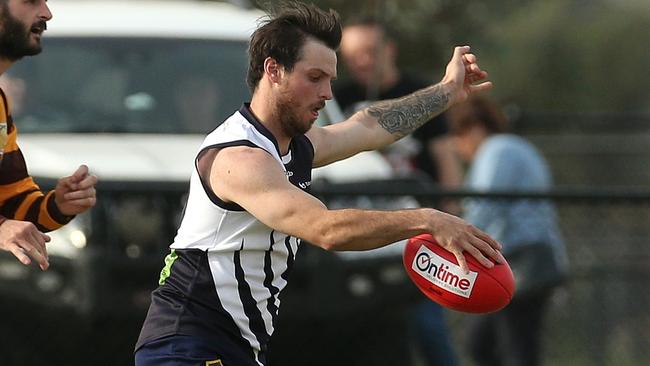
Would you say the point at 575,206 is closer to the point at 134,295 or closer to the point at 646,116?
the point at 134,295

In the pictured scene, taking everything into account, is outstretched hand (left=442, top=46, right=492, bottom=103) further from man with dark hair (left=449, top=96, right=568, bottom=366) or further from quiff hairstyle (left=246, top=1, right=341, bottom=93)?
man with dark hair (left=449, top=96, right=568, bottom=366)

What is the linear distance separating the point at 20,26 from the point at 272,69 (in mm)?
949

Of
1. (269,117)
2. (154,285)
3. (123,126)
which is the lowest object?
(154,285)

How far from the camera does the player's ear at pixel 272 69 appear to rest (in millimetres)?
5629

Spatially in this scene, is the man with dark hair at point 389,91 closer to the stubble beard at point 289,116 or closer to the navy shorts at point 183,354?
the stubble beard at point 289,116

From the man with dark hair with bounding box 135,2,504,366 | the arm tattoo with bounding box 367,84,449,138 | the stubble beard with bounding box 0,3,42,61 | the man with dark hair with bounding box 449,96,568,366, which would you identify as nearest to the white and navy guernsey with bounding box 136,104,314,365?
the man with dark hair with bounding box 135,2,504,366

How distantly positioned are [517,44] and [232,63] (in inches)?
449

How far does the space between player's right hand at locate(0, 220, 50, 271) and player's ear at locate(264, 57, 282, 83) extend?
97 cm

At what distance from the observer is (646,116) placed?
16328 mm

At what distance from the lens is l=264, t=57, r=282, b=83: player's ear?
18.5ft

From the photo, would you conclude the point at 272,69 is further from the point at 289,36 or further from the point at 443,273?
the point at 443,273

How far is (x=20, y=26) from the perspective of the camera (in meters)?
5.78

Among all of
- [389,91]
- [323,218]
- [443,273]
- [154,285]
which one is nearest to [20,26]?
[323,218]

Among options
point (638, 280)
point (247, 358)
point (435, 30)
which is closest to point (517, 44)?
point (435, 30)
